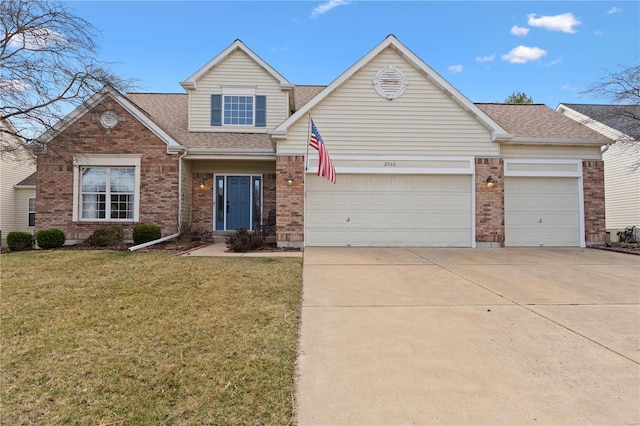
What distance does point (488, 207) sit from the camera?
1075 centimetres

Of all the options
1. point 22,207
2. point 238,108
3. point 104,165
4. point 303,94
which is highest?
point 303,94

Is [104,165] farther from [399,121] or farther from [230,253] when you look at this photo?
[399,121]

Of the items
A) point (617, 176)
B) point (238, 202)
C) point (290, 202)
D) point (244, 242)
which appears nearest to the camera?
point (244, 242)

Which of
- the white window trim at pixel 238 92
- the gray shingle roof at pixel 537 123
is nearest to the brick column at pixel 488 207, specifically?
the gray shingle roof at pixel 537 123

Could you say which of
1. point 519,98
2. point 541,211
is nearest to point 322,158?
point 541,211

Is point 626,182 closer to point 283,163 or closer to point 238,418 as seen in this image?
point 283,163

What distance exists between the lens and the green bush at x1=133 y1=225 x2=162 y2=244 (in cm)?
1046

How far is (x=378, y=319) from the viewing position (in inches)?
164

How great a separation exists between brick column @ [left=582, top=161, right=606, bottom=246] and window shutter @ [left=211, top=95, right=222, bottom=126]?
531 inches

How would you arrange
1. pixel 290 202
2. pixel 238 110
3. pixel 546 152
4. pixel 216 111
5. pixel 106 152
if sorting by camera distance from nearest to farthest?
pixel 290 202, pixel 546 152, pixel 106 152, pixel 216 111, pixel 238 110

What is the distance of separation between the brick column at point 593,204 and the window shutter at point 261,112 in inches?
462

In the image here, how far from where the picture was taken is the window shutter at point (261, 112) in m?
13.5

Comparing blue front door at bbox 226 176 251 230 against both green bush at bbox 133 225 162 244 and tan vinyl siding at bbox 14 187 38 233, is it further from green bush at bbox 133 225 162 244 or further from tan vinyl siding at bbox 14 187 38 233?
tan vinyl siding at bbox 14 187 38 233

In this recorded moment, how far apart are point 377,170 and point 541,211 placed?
5849 mm
